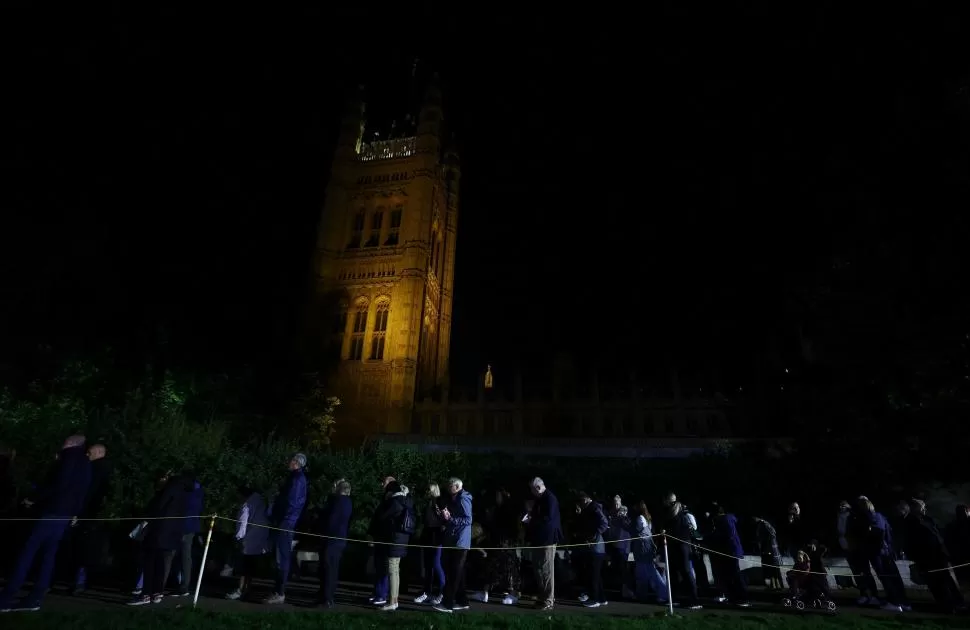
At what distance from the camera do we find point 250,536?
778 cm

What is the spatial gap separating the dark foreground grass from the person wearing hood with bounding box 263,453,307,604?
44.4 inches

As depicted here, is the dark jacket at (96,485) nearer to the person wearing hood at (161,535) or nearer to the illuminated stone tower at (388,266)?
the person wearing hood at (161,535)

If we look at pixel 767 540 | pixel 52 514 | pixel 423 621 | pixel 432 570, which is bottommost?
pixel 423 621

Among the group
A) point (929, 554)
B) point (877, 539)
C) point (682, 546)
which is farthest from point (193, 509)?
point (929, 554)

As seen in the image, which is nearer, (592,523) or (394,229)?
(592,523)

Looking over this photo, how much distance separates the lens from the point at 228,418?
28000mm

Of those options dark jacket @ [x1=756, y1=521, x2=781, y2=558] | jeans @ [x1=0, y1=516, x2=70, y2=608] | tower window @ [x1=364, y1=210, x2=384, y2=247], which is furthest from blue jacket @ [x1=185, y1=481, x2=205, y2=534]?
tower window @ [x1=364, y1=210, x2=384, y2=247]

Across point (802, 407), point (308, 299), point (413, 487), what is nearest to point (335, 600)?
point (413, 487)

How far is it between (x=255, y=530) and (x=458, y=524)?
294 centimetres

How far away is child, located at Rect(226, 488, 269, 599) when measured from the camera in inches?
305

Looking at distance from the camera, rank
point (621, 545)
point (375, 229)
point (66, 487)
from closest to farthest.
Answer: point (66, 487)
point (621, 545)
point (375, 229)

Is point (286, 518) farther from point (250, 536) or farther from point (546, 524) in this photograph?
point (546, 524)

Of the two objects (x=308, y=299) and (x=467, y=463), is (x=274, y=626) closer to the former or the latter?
(x=467, y=463)

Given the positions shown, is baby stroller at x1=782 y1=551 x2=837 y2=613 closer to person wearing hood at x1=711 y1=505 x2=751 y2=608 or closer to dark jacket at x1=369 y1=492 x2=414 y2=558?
person wearing hood at x1=711 y1=505 x2=751 y2=608
